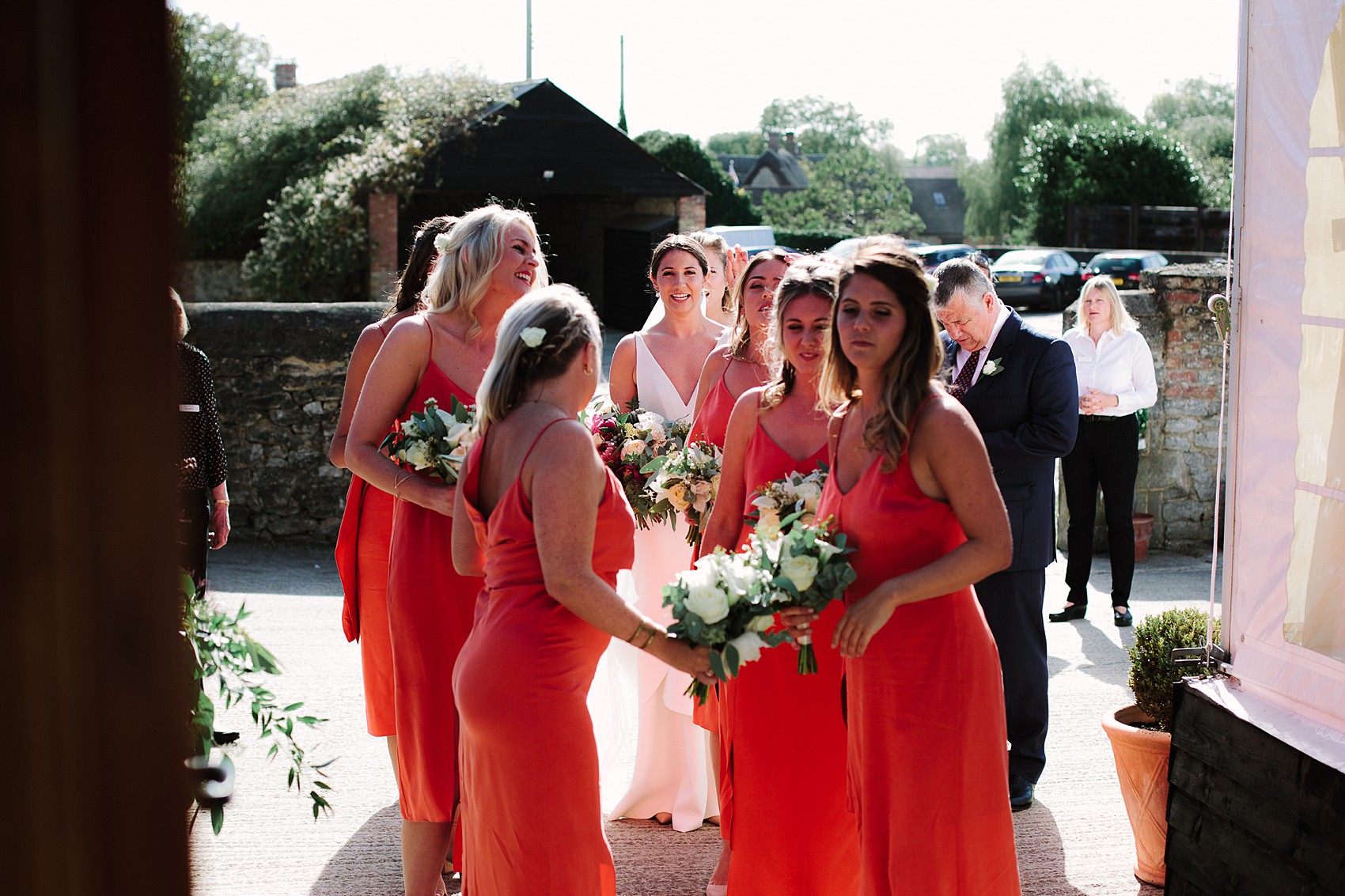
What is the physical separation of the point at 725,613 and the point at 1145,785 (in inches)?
80.7

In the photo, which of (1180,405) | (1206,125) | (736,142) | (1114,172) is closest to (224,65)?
(1114,172)

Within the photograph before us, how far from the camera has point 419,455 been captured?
3.71 metres

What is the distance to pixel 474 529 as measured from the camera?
3.12 meters

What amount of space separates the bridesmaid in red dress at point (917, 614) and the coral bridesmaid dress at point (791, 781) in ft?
1.09

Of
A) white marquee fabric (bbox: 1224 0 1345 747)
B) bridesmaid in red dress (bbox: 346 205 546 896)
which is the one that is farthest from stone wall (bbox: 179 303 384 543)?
white marquee fabric (bbox: 1224 0 1345 747)

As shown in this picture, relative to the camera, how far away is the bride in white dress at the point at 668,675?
4852mm

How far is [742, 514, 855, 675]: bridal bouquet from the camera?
9.78 ft

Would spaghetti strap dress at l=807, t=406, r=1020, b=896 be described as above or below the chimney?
below

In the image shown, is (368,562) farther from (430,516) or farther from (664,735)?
(664,735)

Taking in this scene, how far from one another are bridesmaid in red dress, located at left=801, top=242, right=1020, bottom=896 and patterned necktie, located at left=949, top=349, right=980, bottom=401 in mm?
2054

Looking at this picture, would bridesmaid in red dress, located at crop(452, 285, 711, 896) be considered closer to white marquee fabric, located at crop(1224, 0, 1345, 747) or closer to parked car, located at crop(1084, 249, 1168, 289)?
white marquee fabric, located at crop(1224, 0, 1345, 747)

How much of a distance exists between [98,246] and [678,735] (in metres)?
4.12

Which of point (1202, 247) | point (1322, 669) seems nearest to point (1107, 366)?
point (1322, 669)

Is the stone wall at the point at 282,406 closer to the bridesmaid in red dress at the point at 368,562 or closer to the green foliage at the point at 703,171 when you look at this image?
the bridesmaid in red dress at the point at 368,562
